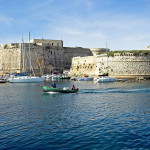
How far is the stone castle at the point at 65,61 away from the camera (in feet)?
158

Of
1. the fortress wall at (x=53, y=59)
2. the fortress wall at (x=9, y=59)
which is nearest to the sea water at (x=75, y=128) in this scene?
the fortress wall at (x=9, y=59)

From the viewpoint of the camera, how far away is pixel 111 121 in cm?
1287

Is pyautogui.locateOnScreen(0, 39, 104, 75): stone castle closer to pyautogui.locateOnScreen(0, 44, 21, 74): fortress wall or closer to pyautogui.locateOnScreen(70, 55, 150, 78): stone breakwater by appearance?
pyautogui.locateOnScreen(0, 44, 21, 74): fortress wall

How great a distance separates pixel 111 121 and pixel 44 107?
19.4 ft

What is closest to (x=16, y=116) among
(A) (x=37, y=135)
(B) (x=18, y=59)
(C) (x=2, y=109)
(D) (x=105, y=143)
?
(C) (x=2, y=109)

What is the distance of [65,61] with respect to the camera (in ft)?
220

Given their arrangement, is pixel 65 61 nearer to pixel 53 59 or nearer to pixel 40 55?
pixel 53 59

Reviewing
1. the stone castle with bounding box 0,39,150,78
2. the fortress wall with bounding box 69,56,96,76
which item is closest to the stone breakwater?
the stone castle with bounding box 0,39,150,78

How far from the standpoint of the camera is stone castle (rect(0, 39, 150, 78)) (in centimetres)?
4822

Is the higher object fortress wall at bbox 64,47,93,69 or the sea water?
fortress wall at bbox 64,47,93,69

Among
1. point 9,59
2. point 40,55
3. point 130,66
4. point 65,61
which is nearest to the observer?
point 130,66

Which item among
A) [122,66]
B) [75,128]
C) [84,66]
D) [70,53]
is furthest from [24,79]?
[75,128]

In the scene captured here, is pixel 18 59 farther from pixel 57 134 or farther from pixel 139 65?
pixel 57 134

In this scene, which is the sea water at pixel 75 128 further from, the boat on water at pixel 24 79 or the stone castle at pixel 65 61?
the stone castle at pixel 65 61
